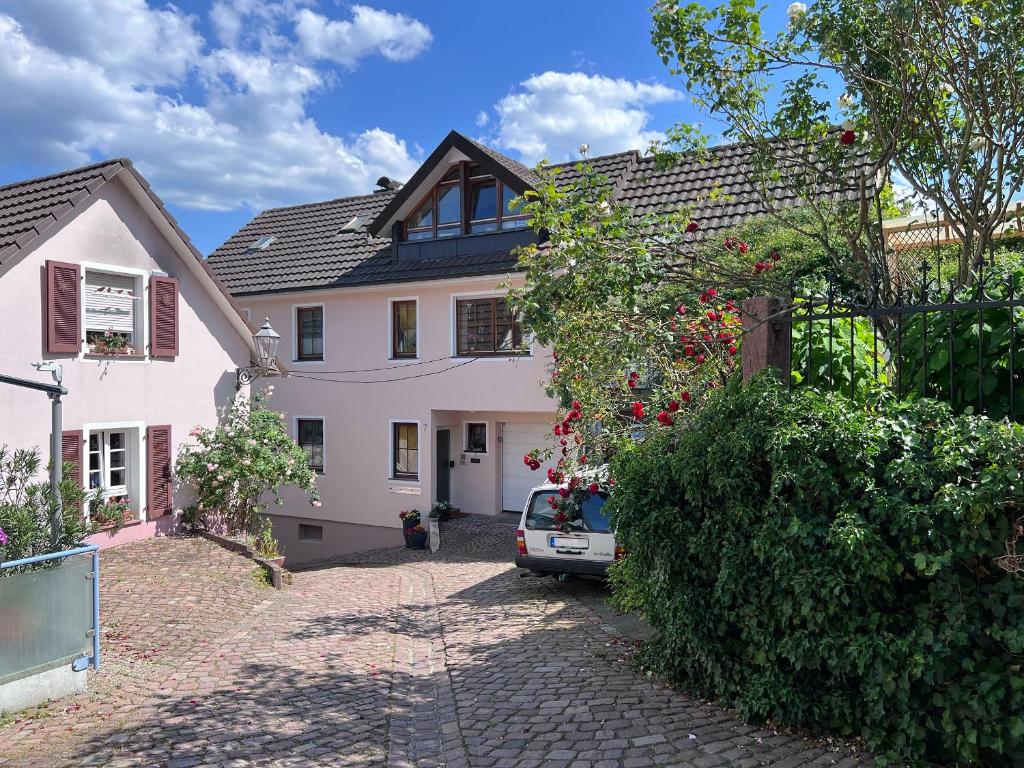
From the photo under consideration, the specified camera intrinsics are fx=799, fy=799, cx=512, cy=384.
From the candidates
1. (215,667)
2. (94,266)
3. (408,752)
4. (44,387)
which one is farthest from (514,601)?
(94,266)

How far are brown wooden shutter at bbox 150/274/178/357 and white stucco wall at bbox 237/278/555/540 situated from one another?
16.7ft

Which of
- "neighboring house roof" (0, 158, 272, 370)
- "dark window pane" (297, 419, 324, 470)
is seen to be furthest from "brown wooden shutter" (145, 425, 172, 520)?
"dark window pane" (297, 419, 324, 470)

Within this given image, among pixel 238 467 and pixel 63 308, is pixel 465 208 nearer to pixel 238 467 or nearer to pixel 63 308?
pixel 238 467

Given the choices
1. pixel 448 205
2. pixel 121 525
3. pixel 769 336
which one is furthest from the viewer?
pixel 448 205

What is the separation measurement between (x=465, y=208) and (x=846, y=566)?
1438cm

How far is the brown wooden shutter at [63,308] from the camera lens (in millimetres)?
12844

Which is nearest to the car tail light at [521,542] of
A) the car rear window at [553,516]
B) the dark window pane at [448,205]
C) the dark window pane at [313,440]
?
the car rear window at [553,516]

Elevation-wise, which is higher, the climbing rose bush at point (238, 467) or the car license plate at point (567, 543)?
the climbing rose bush at point (238, 467)

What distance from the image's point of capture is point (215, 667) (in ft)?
25.9

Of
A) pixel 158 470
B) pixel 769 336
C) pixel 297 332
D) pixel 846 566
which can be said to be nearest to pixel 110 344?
pixel 158 470

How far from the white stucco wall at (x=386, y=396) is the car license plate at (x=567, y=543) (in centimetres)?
603

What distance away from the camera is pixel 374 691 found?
719 centimetres

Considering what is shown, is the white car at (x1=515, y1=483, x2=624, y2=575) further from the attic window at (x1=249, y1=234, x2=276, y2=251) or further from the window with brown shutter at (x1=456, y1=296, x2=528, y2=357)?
the attic window at (x1=249, y1=234, x2=276, y2=251)

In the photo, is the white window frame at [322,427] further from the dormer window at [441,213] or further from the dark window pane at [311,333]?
the dormer window at [441,213]
